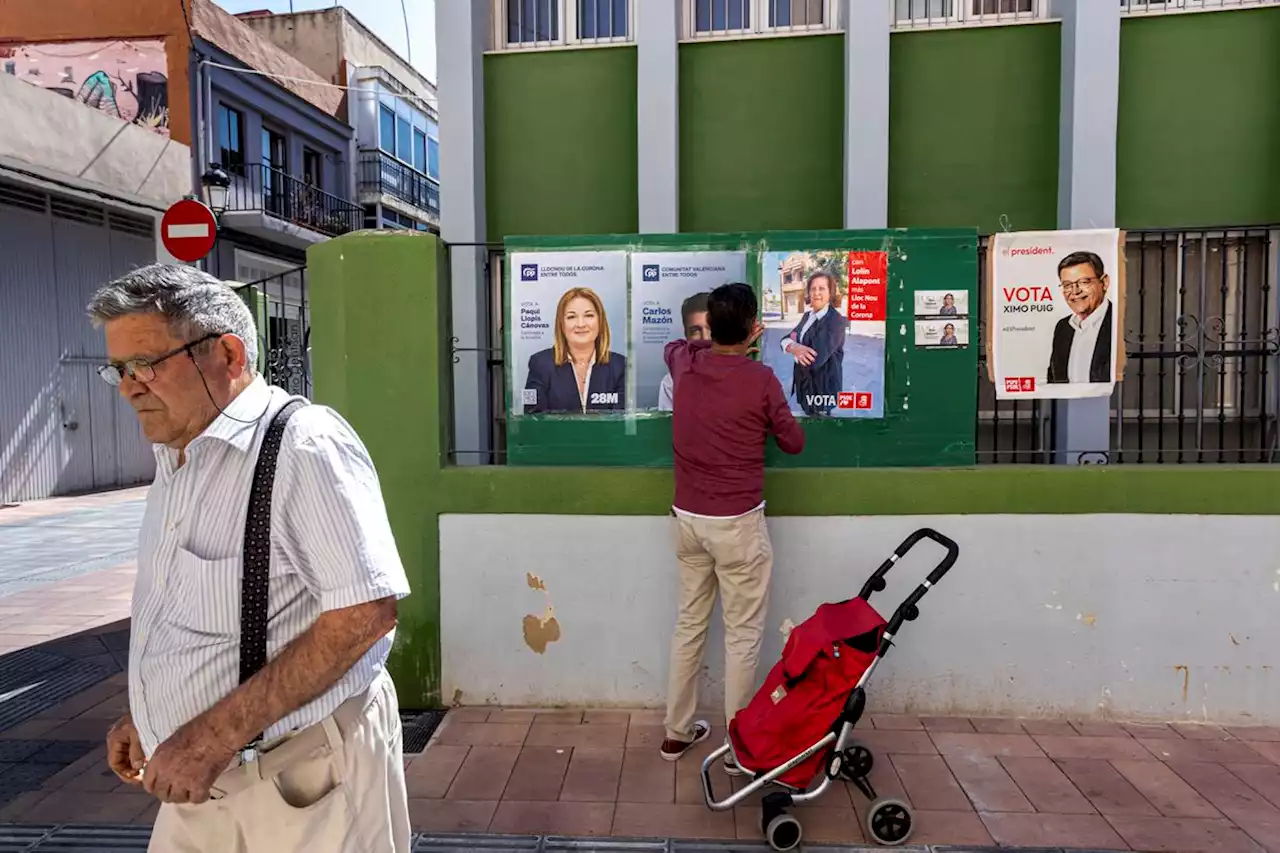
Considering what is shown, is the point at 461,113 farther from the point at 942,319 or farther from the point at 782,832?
the point at 782,832

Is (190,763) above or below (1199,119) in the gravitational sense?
below

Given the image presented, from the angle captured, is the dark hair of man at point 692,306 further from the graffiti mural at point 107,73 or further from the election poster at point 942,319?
the graffiti mural at point 107,73

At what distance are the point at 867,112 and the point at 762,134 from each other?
2.59 ft

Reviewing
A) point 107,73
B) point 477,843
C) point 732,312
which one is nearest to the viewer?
point 477,843

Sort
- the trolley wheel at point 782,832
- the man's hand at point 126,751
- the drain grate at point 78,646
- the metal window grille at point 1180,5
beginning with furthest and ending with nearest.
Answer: the metal window grille at point 1180,5
the drain grate at point 78,646
the trolley wheel at point 782,832
the man's hand at point 126,751

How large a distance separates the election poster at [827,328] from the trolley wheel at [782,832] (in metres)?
1.96

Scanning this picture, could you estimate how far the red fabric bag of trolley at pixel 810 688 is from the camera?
2.94 metres

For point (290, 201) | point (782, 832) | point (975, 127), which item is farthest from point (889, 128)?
point (290, 201)

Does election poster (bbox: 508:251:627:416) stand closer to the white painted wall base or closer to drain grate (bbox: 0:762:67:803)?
the white painted wall base

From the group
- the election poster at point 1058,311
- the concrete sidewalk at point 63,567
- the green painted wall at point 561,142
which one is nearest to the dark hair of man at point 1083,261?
the election poster at point 1058,311

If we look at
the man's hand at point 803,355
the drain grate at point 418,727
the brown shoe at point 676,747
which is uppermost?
the man's hand at point 803,355

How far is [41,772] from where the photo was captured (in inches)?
145

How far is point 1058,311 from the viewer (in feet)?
13.5

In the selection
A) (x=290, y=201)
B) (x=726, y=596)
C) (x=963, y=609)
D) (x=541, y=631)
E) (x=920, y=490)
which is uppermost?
(x=290, y=201)
